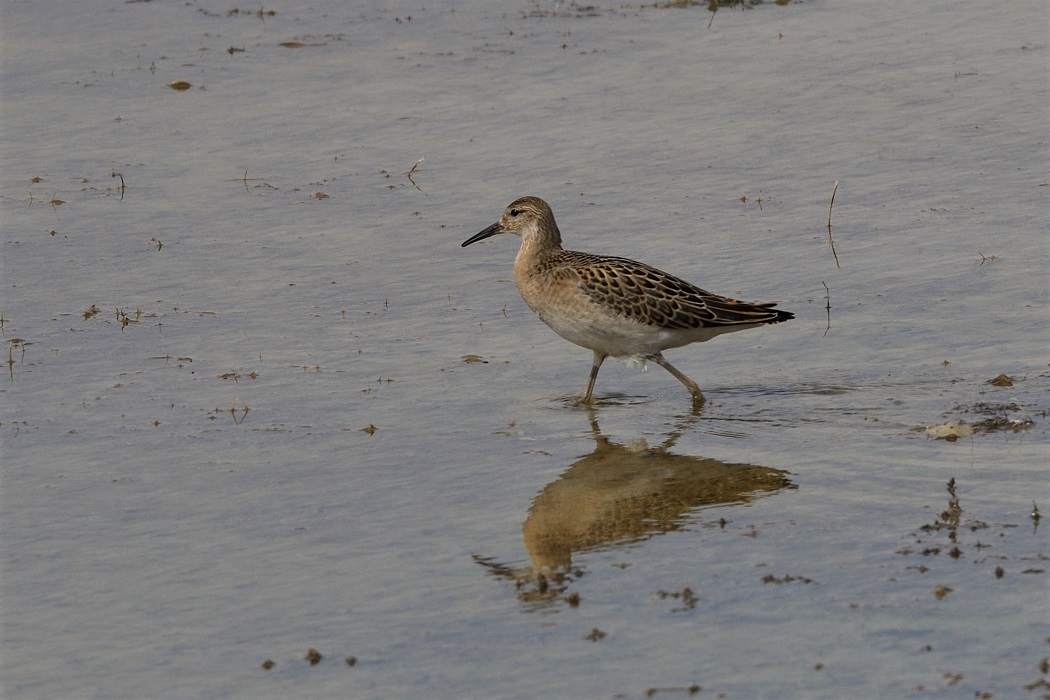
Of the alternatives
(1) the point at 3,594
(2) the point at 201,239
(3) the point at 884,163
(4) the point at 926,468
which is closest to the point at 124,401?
(1) the point at 3,594

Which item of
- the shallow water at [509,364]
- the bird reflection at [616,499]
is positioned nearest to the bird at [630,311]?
the shallow water at [509,364]

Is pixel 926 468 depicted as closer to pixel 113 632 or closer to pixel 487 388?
pixel 487 388

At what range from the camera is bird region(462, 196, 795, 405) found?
11016mm

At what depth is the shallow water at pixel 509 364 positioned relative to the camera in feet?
22.8

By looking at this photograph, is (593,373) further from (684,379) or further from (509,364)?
(509,364)

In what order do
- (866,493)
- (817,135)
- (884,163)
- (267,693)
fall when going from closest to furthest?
1. (267,693)
2. (866,493)
3. (884,163)
4. (817,135)

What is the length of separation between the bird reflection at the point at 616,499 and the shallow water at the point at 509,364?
0.03 meters

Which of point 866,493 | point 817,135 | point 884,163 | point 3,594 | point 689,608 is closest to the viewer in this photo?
point 689,608

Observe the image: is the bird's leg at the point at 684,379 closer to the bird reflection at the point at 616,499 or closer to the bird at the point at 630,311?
the bird at the point at 630,311

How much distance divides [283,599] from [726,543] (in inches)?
85.0

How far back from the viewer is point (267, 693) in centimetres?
650

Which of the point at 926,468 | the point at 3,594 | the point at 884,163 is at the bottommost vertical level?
the point at 3,594

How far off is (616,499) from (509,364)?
113 inches

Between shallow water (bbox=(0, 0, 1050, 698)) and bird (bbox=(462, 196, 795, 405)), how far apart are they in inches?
13.5
